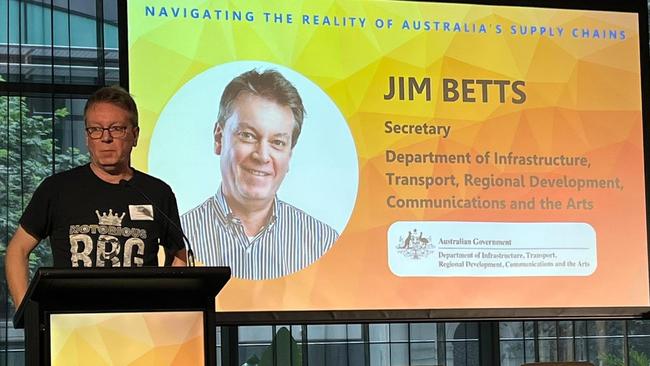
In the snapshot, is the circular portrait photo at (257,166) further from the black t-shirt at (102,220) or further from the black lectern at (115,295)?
the black lectern at (115,295)

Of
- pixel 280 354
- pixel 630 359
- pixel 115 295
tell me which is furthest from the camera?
pixel 630 359

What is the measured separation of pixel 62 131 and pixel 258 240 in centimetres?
118

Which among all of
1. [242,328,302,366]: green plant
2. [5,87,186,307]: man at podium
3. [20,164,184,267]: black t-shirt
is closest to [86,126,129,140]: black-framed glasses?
[5,87,186,307]: man at podium

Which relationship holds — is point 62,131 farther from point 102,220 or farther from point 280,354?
point 102,220

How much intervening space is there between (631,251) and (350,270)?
1.46 metres

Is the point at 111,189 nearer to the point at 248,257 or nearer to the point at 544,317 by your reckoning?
the point at 248,257

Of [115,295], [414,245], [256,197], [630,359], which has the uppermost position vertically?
[256,197]

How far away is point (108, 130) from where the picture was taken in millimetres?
2969

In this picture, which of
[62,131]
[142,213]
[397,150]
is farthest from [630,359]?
[142,213]

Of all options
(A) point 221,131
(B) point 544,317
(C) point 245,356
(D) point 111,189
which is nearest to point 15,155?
(A) point 221,131

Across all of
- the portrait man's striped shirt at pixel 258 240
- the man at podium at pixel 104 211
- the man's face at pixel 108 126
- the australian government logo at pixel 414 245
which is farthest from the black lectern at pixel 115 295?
the australian government logo at pixel 414 245

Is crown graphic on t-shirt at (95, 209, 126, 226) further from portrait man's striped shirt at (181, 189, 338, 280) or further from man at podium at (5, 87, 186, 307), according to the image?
portrait man's striped shirt at (181, 189, 338, 280)

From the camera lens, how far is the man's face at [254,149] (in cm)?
486

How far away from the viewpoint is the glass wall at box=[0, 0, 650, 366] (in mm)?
5168
